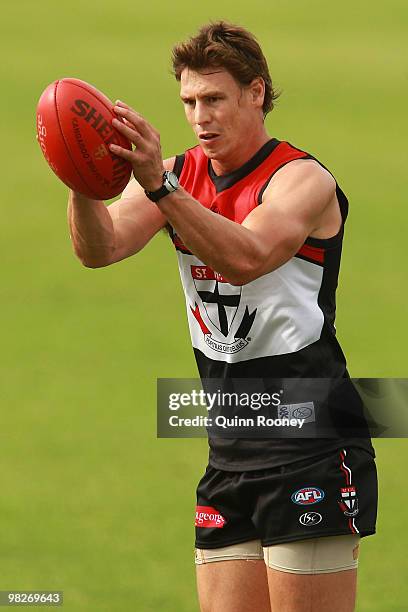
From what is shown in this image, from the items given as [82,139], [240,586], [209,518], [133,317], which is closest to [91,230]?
[82,139]

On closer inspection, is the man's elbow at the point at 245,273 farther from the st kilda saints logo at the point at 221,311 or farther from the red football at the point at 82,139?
the red football at the point at 82,139

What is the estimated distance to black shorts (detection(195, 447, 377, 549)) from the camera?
5438 mm

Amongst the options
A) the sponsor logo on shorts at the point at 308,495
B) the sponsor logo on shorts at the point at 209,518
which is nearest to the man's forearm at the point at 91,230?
the sponsor logo on shorts at the point at 209,518

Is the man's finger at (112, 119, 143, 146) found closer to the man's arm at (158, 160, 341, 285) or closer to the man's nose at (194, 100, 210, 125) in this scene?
the man's arm at (158, 160, 341, 285)

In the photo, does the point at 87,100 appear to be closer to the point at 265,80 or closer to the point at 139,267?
the point at 265,80

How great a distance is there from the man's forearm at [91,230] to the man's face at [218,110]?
0.46 meters

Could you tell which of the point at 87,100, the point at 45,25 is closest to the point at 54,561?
the point at 87,100

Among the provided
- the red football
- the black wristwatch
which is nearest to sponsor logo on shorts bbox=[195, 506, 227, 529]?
the red football

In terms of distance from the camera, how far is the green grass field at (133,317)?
8.49 m

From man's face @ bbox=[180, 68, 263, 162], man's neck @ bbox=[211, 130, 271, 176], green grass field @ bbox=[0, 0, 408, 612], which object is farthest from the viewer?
green grass field @ bbox=[0, 0, 408, 612]

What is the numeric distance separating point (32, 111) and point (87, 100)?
705 inches

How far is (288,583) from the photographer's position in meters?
5.40

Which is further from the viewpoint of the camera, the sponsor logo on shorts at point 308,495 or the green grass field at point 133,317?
the green grass field at point 133,317

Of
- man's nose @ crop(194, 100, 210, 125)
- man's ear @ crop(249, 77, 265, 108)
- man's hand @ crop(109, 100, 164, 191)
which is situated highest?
man's ear @ crop(249, 77, 265, 108)
